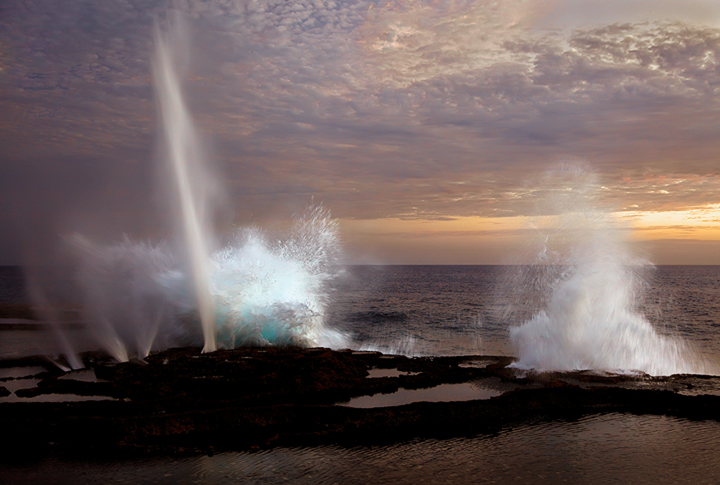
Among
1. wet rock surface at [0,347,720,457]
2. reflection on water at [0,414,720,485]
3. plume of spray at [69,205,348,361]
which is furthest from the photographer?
plume of spray at [69,205,348,361]

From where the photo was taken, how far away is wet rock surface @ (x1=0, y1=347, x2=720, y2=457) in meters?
13.3

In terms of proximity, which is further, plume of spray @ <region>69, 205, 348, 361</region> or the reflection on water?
plume of spray @ <region>69, 205, 348, 361</region>

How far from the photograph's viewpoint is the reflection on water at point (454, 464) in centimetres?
1092

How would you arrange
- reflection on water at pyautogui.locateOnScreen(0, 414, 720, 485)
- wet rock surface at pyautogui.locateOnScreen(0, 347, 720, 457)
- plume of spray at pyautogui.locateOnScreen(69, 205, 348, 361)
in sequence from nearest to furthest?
reflection on water at pyautogui.locateOnScreen(0, 414, 720, 485) → wet rock surface at pyautogui.locateOnScreen(0, 347, 720, 457) → plume of spray at pyautogui.locateOnScreen(69, 205, 348, 361)

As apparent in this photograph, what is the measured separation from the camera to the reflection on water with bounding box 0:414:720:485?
10.9 metres

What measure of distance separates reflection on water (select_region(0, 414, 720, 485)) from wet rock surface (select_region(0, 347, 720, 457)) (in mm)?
798

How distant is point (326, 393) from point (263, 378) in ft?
9.71

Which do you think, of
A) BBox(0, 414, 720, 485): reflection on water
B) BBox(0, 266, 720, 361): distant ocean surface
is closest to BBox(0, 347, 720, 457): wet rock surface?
BBox(0, 414, 720, 485): reflection on water

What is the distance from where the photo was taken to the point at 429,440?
13.4 m

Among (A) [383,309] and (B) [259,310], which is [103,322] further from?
(A) [383,309]

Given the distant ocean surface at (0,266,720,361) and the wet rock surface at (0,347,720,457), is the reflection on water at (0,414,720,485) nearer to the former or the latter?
the wet rock surface at (0,347,720,457)

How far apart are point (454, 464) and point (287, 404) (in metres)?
6.45

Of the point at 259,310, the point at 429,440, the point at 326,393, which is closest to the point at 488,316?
the point at 259,310

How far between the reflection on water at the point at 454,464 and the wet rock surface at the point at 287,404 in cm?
80
